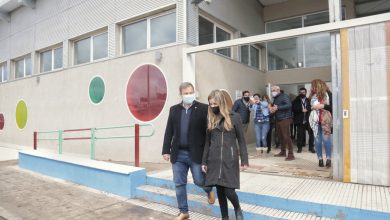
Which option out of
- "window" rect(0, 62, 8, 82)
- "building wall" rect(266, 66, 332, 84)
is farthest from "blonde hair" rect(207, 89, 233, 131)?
"window" rect(0, 62, 8, 82)

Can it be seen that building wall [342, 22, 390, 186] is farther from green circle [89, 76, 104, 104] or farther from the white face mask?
green circle [89, 76, 104, 104]

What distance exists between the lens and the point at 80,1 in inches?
399

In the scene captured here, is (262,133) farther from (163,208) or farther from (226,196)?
(226,196)

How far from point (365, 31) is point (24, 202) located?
6.15m

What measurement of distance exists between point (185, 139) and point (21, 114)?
11518 millimetres

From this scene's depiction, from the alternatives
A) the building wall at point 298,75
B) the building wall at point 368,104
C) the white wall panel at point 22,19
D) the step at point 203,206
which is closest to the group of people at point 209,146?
the step at point 203,206

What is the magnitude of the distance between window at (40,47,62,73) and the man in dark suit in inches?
342

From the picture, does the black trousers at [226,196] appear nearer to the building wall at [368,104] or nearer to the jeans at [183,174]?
the jeans at [183,174]

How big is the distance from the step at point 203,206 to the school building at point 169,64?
1.40 meters

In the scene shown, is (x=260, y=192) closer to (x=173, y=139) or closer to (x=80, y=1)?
(x=173, y=139)

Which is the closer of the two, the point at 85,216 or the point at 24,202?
the point at 85,216

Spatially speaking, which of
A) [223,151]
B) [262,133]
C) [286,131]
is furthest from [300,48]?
[223,151]

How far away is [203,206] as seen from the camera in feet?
14.5

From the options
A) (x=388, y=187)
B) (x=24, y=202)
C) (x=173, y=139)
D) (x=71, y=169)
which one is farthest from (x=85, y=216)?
(x=388, y=187)
